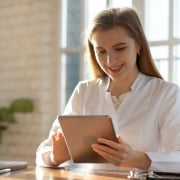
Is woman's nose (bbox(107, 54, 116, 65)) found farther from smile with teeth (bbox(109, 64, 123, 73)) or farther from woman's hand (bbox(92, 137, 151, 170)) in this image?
woman's hand (bbox(92, 137, 151, 170))

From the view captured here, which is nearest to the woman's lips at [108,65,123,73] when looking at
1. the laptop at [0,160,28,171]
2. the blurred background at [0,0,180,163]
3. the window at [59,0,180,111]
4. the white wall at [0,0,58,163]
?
the laptop at [0,160,28,171]

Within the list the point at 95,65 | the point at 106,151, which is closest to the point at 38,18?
the point at 95,65

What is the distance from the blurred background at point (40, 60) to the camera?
3795 millimetres

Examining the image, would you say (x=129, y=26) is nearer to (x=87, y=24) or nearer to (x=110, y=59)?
(x=110, y=59)

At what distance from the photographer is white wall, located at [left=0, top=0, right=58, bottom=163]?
3799mm

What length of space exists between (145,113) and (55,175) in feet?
1.61

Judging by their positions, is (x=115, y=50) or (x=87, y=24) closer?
(x=115, y=50)

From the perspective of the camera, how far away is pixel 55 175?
5.06ft

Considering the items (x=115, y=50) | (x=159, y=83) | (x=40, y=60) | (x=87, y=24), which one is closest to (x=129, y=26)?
(x=115, y=50)

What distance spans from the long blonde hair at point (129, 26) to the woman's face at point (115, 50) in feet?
0.07

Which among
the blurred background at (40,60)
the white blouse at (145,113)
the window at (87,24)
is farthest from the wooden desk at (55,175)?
the blurred background at (40,60)

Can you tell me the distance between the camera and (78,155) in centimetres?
158

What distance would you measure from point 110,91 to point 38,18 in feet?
→ 6.66

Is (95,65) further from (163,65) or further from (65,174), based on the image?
(163,65)
